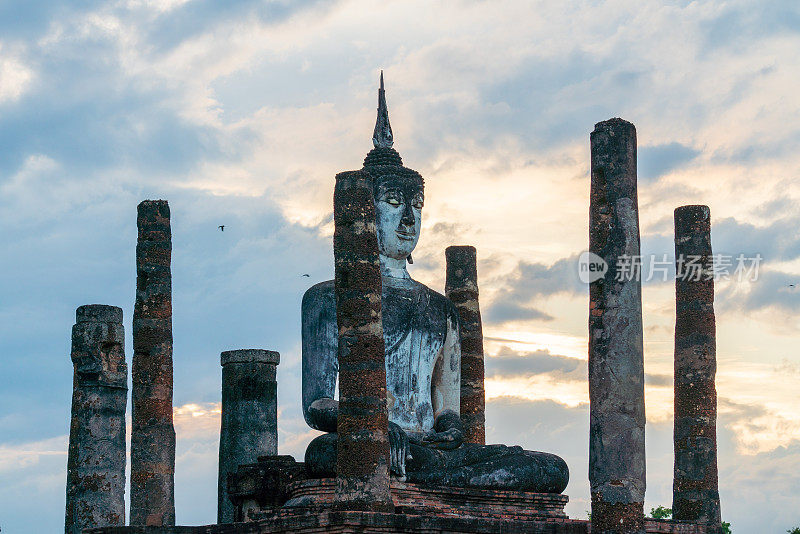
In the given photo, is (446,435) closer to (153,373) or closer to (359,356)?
(359,356)

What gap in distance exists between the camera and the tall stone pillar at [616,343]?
54.0 ft

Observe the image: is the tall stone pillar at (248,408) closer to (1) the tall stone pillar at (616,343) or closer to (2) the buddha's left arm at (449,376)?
(2) the buddha's left arm at (449,376)

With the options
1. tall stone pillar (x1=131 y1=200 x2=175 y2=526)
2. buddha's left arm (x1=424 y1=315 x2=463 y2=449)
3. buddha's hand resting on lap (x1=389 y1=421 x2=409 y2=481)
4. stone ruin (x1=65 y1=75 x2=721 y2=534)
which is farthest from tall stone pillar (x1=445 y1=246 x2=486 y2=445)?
buddha's hand resting on lap (x1=389 y1=421 x2=409 y2=481)

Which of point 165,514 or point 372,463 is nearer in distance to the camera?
point 372,463

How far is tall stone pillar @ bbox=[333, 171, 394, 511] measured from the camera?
16.7 metres

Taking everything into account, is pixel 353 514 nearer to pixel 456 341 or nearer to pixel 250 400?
pixel 456 341

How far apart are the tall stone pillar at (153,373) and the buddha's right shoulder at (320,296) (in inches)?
127

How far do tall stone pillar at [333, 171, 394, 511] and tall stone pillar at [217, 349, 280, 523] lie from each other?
8.27 meters

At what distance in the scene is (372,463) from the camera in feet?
55.1

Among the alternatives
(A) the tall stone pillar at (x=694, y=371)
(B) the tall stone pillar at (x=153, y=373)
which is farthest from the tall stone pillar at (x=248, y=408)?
(A) the tall stone pillar at (x=694, y=371)

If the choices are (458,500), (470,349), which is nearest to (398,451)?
(458,500)

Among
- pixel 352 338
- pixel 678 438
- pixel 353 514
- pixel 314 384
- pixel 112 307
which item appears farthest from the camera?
pixel 112 307

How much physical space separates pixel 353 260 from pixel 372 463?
7.76 feet

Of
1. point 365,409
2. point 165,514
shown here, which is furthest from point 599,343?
point 165,514
